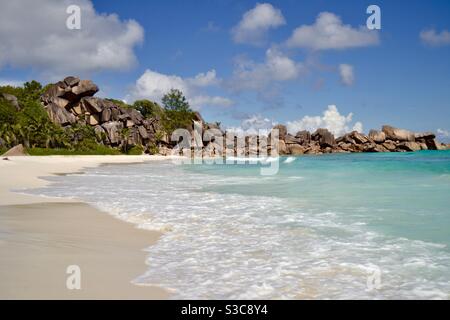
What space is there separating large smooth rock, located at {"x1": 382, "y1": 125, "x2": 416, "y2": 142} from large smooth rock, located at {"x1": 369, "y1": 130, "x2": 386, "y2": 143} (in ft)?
7.39

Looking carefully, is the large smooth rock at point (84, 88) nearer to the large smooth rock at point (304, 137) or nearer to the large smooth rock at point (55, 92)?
the large smooth rock at point (55, 92)

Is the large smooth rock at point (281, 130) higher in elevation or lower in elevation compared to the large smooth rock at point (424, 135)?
higher

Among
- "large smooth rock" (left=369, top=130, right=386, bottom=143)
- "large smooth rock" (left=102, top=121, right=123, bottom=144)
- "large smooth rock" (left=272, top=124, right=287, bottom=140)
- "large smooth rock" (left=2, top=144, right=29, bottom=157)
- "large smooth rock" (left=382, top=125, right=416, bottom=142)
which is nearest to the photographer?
"large smooth rock" (left=2, top=144, right=29, bottom=157)

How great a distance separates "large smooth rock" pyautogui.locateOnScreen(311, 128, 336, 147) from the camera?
112812 mm

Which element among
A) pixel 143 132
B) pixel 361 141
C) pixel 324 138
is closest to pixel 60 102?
pixel 143 132

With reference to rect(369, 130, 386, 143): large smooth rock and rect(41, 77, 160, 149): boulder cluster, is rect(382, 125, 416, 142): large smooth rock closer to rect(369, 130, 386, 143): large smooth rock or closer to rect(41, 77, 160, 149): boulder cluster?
rect(369, 130, 386, 143): large smooth rock

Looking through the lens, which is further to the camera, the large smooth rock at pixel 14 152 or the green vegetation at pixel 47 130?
the green vegetation at pixel 47 130

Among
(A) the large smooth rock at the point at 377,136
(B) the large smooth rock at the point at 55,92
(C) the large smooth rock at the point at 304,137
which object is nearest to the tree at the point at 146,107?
(B) the large smooth rock at the point at 55,92

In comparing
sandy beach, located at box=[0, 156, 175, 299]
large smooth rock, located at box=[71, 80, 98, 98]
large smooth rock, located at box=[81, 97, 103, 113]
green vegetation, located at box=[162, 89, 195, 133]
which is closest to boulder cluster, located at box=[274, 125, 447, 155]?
green vegetation, located at box=[162, 89, 195, 133]

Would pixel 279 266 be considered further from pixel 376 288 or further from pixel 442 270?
pixel 442 270

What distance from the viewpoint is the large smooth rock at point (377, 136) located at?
113 meters

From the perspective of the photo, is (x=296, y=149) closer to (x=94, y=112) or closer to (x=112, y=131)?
(x=112, y=131)
